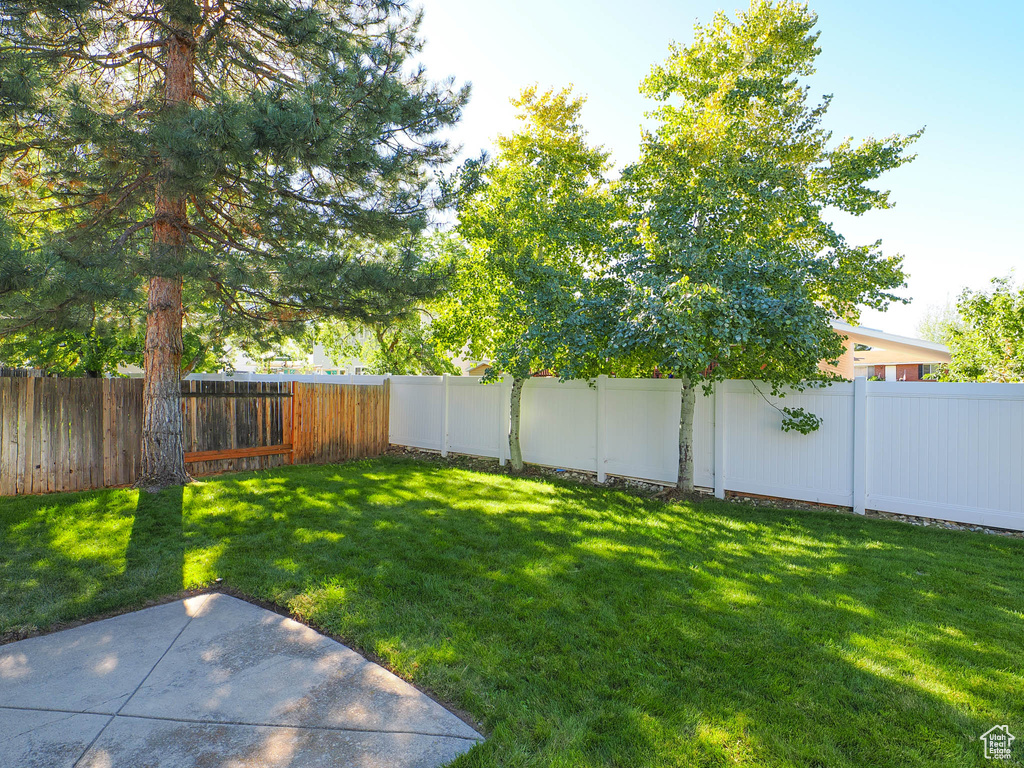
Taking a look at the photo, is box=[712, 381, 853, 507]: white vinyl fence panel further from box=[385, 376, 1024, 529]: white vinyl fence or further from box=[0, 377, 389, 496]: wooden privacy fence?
box=[0, 377, 389, 496]: wooden privacy fence

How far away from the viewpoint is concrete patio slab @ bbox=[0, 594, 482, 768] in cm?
212

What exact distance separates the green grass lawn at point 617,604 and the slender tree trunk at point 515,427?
2486 millimetres

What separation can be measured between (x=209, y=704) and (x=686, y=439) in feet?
19.8

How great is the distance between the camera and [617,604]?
3.61m

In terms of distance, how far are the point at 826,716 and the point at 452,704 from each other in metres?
1.76

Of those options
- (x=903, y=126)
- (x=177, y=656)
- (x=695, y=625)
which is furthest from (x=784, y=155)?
(x=177, y=656)

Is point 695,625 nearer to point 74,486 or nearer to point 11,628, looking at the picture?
point 11,628

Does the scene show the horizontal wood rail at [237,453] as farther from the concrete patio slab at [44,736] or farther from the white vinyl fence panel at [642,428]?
the concrete patio slab at [44,736]

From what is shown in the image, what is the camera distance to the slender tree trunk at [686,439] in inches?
277

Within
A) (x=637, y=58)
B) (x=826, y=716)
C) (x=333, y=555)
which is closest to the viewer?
(x=826, y=716)

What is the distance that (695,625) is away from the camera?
10.8 feet

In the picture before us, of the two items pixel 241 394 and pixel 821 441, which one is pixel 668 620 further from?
pixel 241 394

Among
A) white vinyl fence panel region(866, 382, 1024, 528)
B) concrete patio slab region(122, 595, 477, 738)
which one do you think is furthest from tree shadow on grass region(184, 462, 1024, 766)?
white vinyl fence panel region(866, 382, 1024, 528)

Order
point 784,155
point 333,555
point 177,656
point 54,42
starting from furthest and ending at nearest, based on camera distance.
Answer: point 784,155 < point 54,42 < point 333,555 < point 177,656
